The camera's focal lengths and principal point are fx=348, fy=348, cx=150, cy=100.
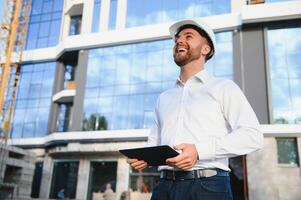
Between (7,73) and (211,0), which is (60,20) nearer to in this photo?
(7,73)

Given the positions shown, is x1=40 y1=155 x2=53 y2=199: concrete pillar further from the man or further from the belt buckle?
the belt buckle

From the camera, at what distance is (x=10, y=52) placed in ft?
98.1

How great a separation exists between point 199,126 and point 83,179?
21.3 meters

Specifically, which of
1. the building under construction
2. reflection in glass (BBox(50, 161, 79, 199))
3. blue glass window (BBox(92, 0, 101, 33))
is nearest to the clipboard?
the building under construction

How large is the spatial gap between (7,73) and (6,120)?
3.99 meters

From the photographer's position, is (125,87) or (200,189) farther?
(125,87)

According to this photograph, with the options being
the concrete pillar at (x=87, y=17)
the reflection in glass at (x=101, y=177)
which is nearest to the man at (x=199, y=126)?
the reflection in glass at (x=101, y=177)

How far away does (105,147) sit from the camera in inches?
855

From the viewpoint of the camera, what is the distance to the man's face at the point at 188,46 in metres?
2.33

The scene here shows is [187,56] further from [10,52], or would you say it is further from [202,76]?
[10,52]

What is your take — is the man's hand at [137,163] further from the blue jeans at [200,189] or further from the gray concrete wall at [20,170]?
the gray concrete wall at [20,170]

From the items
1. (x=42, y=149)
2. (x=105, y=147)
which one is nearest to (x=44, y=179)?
(x=42, y=149)

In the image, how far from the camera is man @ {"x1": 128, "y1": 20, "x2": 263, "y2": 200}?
194 cm

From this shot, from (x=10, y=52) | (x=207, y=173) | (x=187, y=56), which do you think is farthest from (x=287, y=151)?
(x=10, y=52)
